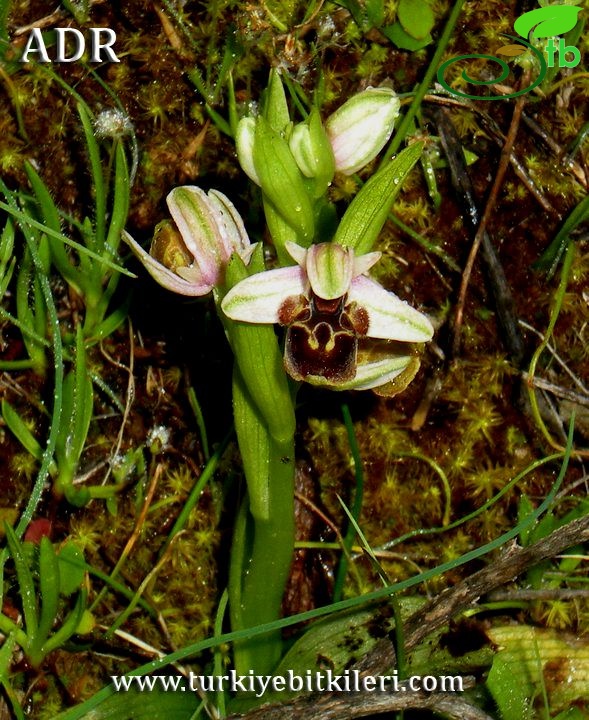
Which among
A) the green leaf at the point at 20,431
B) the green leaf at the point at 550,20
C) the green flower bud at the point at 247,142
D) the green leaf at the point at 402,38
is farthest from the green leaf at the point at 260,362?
the green leaf at the point at 550,20

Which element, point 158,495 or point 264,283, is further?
point 158,495

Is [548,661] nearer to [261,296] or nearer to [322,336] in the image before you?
[322,336]

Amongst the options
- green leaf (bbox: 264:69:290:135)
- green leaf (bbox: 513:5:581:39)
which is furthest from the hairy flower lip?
green leaf (bbox: 513:5:581:39)

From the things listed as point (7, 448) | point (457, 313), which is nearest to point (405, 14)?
point (457, 313)

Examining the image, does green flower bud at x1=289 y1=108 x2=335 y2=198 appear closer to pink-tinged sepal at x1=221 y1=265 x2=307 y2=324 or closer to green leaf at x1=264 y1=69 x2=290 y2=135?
green leaf at x1=264 y1=69 x2=290 y2=135

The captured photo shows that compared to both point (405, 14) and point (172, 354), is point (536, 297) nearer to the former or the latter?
point (405, 14)

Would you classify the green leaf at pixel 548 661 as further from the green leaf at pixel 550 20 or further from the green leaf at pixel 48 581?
the green leaf at pixel 550 20

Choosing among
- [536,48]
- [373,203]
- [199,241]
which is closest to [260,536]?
[199,241]
